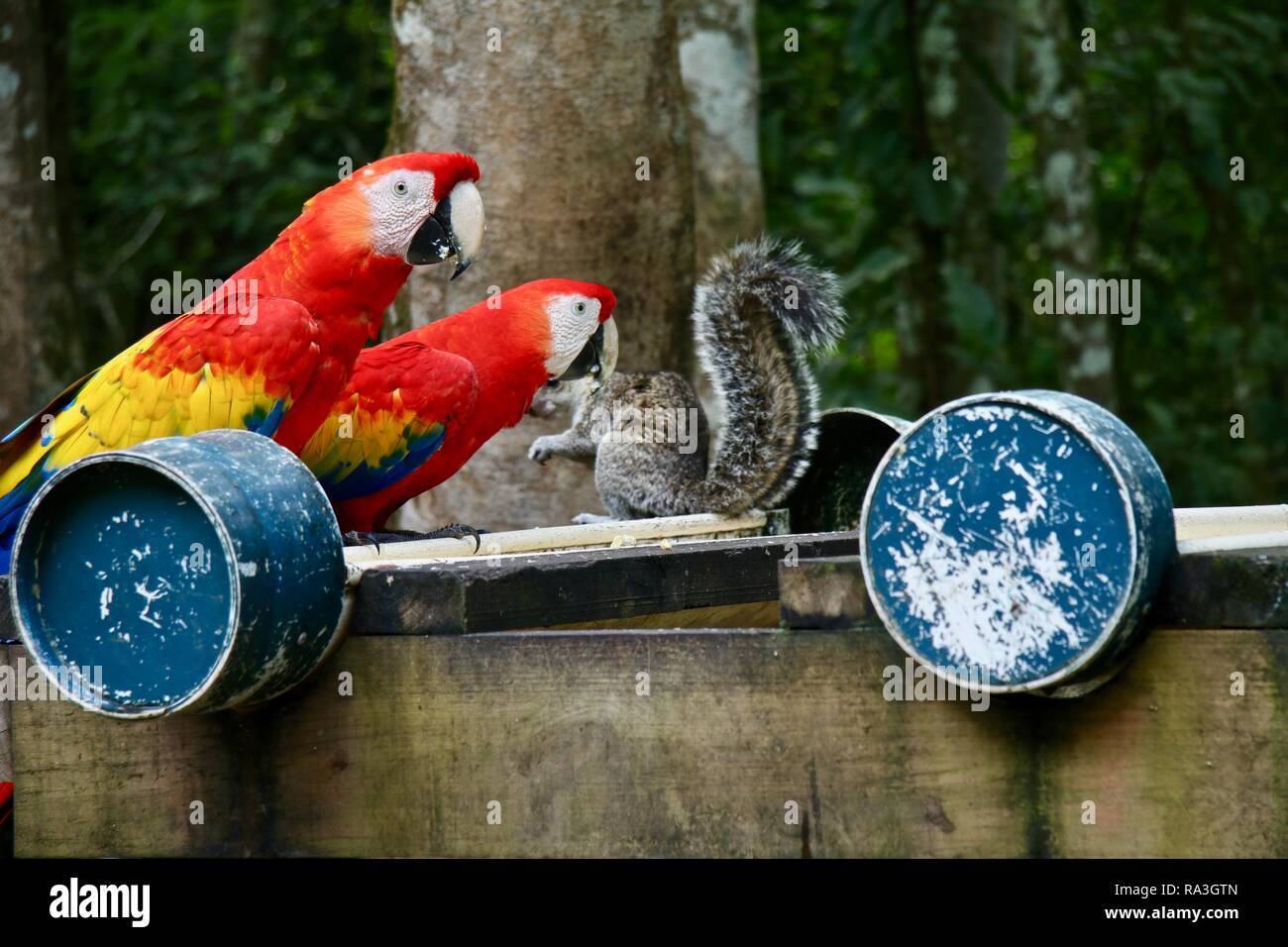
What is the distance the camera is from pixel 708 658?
202 centimetres

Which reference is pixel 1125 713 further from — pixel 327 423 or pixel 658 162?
pixel 658 162

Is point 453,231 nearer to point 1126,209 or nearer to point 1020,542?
point 1020,542

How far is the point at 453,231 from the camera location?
3438 millimetres

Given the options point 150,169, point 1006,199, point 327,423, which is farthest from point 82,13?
point 327,423

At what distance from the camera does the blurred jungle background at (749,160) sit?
4336mm

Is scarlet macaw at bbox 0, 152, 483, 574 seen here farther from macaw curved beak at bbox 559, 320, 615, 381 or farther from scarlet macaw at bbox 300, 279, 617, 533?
macaw curved beak at bbox 559, 320, 615, 381

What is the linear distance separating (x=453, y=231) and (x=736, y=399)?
→ 0.97 metres

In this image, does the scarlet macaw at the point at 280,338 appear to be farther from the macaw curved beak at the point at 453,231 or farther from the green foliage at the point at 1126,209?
the green foliage at the point at 1126,209

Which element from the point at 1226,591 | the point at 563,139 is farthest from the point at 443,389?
the point at 1226,591

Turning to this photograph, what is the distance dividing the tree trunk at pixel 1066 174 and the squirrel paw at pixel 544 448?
126 inches

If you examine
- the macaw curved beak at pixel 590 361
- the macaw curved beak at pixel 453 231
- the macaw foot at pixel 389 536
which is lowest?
the macaw foot at pixel 389 536

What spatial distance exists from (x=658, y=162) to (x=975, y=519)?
279 cm

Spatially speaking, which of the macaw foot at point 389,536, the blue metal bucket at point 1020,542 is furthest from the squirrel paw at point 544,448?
the blue metal bucket at point 1020,542

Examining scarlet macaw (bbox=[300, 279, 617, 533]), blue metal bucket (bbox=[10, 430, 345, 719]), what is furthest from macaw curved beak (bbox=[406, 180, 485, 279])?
blue metal bucket (bbox=[10, 430, 345, 719])
